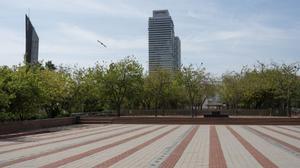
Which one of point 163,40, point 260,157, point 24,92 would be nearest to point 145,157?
point 260,157

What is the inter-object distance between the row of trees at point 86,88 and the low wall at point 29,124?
1.02 metres

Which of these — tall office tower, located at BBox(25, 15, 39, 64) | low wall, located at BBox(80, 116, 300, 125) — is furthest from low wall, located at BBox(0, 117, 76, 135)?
tall office tower, located at BBox(25, 15, 39, 64)

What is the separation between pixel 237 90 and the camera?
70.4 m

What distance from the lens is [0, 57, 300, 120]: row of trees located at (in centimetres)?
3265

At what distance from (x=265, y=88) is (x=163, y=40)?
6727 cm

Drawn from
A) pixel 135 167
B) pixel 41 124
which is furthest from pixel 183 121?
pixel 135 167

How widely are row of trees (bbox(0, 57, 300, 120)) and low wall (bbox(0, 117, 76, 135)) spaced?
1.06 metres

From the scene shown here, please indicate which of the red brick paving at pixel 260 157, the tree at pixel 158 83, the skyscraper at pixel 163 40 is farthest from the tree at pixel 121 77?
the skyscraper at pixel 163 40

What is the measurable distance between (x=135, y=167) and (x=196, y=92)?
50.3 meters

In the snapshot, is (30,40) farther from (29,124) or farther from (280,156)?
(280,156)

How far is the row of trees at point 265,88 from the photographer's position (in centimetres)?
5766

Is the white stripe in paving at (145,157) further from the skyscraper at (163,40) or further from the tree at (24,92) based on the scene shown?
the skyscraper at (163,40)

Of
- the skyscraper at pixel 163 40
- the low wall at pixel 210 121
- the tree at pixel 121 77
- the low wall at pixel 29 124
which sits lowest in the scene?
the low wall at pixel 29 124

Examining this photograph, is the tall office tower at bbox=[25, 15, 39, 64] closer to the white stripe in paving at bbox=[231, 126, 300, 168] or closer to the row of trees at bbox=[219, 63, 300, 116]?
the row of trees at bbox=[219, 63, 300, 116]
